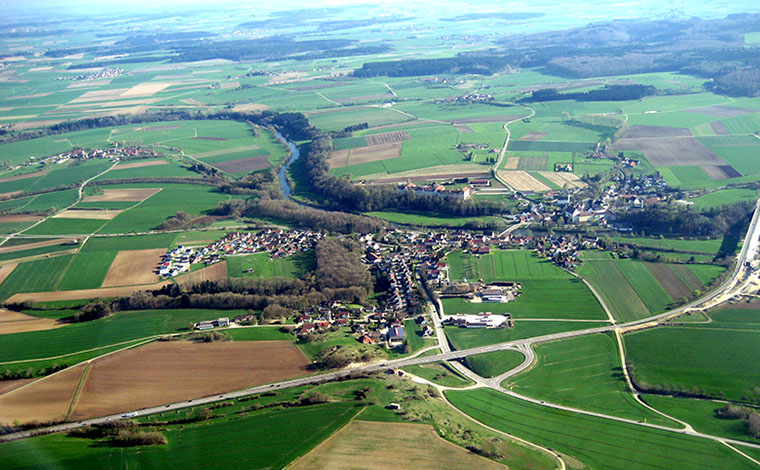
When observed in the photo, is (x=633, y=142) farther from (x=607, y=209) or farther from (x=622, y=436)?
(x=622, y=436)

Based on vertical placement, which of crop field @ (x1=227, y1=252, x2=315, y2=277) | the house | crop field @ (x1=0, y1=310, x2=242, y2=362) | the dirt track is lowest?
the house

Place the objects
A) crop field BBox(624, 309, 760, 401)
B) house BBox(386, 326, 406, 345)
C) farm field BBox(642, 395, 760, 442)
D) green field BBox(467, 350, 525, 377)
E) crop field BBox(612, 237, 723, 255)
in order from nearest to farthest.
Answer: farm field BBox(642, 395, 760, 442) < crop field BBox(624, 309, 760, 401) < green field BBox(467, 350, 525, 377) < house BBox(386, 326, 406, 345) < crop field BBox(612, 237, 723, 255)

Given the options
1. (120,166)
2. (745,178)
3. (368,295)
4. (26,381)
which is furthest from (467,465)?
(120,166)

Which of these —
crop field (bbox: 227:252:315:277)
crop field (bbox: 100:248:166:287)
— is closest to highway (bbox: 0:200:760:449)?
crop field (bbox: 227:252:315:277)

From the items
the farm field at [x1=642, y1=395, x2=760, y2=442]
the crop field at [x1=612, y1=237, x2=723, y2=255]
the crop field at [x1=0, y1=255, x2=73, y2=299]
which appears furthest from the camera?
the crop field at [x1=612, y1=237, x2=723, y2=255]

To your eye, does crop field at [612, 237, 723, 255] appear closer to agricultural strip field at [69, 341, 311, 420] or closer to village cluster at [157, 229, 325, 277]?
village cluster at [157, 229, 325, 277]
